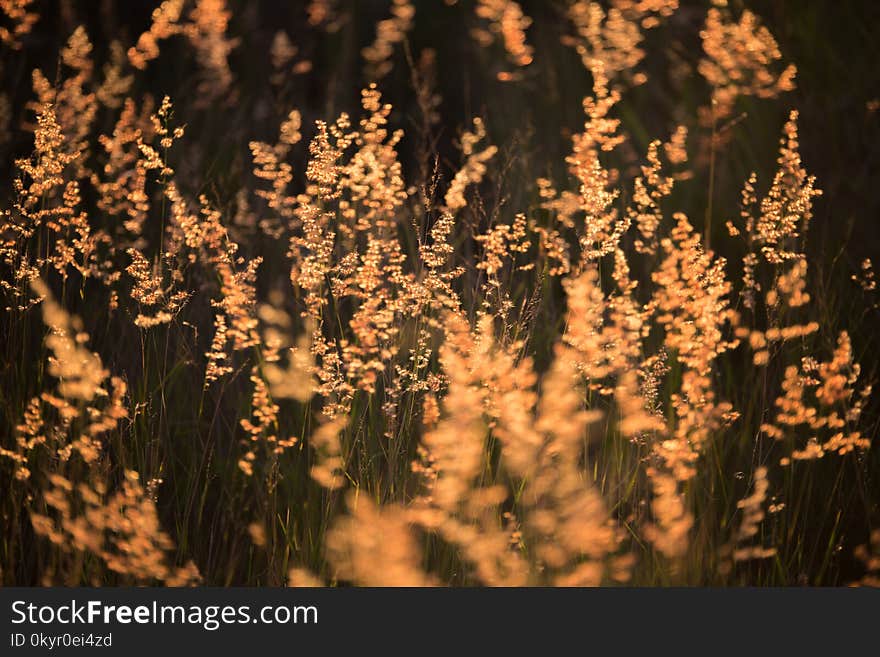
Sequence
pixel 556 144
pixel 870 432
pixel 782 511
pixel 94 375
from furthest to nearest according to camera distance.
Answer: pixel 556 144
pixel 870 432
pixel 782 511
pixel 94 375

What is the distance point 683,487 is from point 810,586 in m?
0.36

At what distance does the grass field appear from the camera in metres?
2.01

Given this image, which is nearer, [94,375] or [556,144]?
[94,375]

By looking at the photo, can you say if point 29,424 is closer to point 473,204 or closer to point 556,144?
point 473,204

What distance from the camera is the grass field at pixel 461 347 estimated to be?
6.58 feet

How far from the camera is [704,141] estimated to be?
9.20 feet

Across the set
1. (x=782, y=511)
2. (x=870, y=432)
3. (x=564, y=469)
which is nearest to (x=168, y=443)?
(x=564, y=469)

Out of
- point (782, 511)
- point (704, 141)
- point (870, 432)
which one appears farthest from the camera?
point (704, 141)

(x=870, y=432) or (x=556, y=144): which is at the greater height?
(x=556, y=144)

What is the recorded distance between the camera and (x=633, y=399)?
2055 mm

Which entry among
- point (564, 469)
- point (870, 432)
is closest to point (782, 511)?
point (870, 432)

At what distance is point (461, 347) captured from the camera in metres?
2.03

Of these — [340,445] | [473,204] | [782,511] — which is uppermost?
[473,204]

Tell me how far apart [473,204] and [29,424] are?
122 cm
